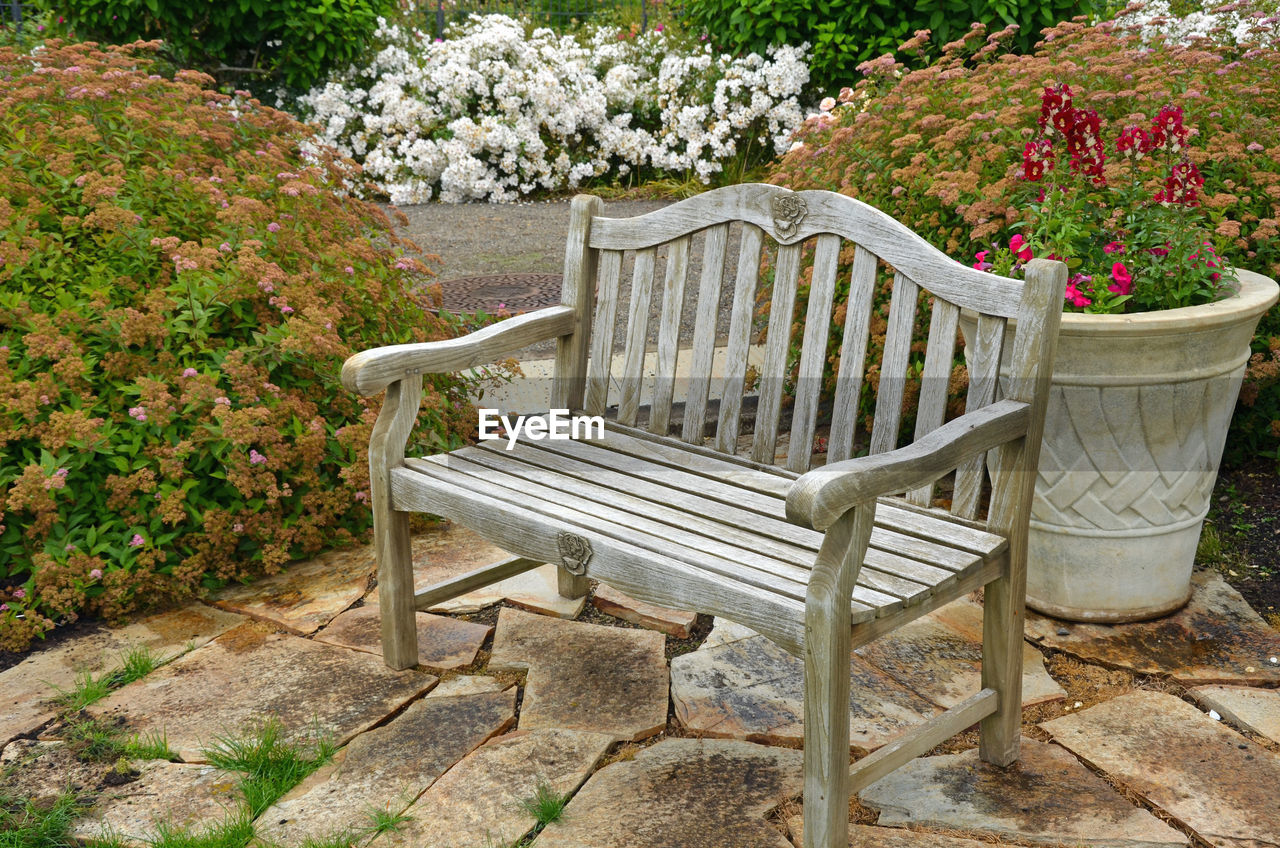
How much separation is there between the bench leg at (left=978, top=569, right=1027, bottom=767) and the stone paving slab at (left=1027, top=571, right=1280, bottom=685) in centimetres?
55

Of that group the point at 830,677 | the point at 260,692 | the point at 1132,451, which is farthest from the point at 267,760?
the point at 1132,451

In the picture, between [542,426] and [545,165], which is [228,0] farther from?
[542,426]

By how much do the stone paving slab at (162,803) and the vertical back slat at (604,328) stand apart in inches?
51.5

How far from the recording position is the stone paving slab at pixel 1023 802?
86.5 inches

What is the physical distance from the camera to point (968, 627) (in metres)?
3.06

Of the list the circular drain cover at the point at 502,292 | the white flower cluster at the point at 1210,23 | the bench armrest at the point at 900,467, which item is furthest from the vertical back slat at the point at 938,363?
the circular drain cover at the point at 502,292

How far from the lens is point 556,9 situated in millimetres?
14586

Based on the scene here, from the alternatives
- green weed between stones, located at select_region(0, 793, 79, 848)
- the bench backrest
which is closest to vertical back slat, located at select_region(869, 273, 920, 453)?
the bench backrest

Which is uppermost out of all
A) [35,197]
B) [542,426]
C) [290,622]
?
[35,197]

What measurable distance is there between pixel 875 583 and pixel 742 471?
0.67 meters

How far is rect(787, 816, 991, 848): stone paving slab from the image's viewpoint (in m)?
2.18

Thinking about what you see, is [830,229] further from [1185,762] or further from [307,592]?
[307,592]

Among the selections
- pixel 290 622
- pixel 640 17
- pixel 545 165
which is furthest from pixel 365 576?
pixel 640 17

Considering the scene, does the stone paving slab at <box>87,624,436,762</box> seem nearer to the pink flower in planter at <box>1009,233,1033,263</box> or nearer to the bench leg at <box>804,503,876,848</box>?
the bench leg at <box>804,503,876,848</box>
